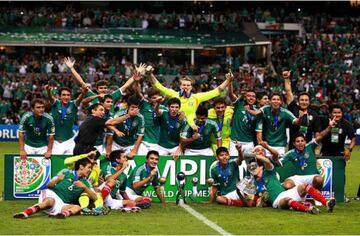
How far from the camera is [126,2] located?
51844 millimetres

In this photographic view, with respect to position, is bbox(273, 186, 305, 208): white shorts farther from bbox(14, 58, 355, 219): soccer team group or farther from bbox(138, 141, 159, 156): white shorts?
bbox(138, 141, 159, 156): white shorts

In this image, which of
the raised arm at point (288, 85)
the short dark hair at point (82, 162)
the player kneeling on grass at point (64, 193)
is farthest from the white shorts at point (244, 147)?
the player kneeling on grass at point (64, 193)

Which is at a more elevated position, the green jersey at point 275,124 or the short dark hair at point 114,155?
the green jersey at point 275,124

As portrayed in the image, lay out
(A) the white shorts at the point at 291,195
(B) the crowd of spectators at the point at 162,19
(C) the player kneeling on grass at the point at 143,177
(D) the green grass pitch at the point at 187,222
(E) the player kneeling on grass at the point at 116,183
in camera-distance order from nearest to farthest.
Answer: (D) the green grass pitch at the point at 187,222 < (E) the player kneeling on grass at the point at 116,183 < (A) the white shorts at the point at 291,195 < (C) the player kneeling on grass at the point at 143,177 < (B) the crowd of spectators at the point at 162,19

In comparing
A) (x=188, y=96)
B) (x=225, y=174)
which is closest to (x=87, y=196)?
(x=225, y=174)

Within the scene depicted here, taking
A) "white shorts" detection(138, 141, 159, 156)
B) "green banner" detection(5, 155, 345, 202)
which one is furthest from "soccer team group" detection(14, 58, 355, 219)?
"green banner" detection(5, 155, 345, 202)

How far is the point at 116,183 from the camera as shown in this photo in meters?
15.3

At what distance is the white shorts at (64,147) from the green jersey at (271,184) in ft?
12.3

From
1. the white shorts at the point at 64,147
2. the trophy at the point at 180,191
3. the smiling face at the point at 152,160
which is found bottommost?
the trophy at the point at 180,191

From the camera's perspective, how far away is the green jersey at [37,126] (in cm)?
1666

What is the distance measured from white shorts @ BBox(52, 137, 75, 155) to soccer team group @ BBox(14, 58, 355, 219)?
18mm

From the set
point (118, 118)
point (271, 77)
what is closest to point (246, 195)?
point (118, 118)

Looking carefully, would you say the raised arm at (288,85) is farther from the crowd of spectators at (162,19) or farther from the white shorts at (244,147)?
the crowd of spectators at (162,19)

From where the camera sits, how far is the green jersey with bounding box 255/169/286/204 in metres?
15.5
